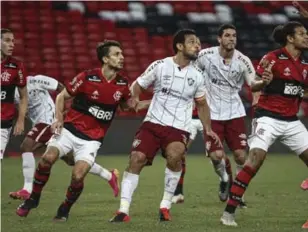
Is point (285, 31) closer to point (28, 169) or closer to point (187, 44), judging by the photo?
point (187, 44)

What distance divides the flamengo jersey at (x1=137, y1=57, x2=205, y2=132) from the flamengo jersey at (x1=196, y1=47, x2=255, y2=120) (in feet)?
5.78

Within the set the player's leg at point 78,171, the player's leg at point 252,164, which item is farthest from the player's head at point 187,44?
the player's leg at point 78,171

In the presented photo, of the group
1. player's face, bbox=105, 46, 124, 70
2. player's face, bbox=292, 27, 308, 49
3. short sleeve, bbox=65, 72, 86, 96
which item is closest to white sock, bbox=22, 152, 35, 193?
short sleeve, bbox=65, 72, 86, 96

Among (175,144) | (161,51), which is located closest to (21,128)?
(175,144)

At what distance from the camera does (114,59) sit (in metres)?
10.2

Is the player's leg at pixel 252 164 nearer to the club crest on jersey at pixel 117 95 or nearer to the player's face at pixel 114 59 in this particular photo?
the club crest on jersey at pixel 117 95

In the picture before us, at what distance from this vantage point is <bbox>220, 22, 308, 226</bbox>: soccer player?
967 centimetres

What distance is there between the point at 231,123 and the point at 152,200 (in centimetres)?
149

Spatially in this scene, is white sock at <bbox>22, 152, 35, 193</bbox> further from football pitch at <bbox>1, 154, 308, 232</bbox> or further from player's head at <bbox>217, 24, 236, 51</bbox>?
player's head at <bbox>217, 24, 236, 51</bbox>

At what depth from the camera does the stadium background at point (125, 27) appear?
83.4 ft

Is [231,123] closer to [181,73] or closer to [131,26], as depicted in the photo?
[181,73]

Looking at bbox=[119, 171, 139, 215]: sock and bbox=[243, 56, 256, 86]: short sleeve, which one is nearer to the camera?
bbox=[119, 171, 139, 215]: sock

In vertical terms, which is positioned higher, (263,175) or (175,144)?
(175,144)

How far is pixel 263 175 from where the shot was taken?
16984 mm
